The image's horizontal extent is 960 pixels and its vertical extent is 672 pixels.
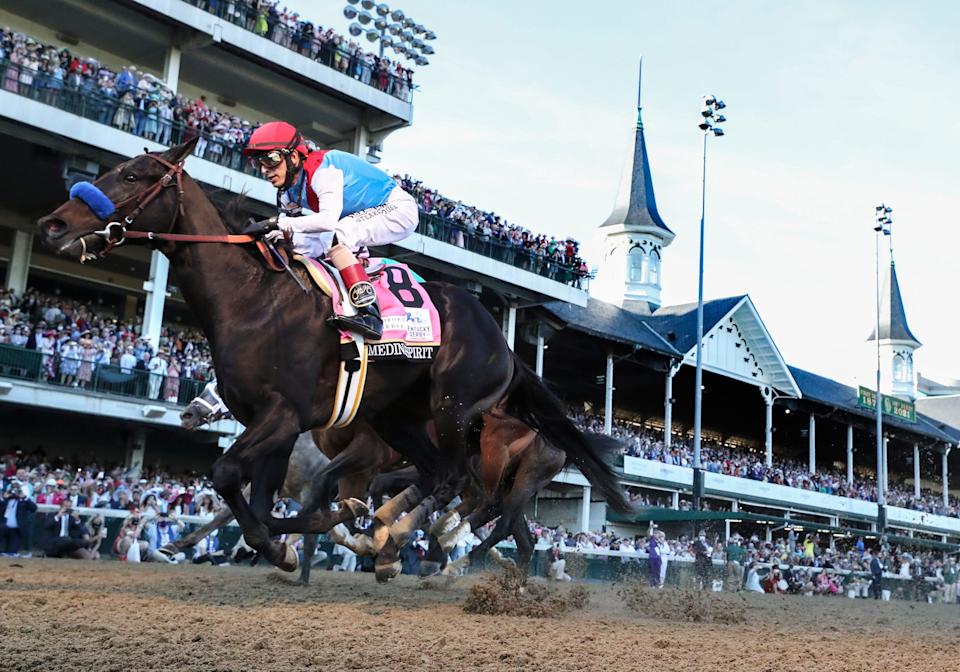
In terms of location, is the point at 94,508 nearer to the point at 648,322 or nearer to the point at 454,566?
the point at 454,566

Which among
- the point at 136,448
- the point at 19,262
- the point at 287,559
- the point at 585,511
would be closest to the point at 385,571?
the point at 287,559

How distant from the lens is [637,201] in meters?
48.8

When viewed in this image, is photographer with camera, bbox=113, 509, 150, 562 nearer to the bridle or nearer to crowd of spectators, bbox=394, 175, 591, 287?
the bridle

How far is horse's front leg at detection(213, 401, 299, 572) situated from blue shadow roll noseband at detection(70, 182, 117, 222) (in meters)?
1.49

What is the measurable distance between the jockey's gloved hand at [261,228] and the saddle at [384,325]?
0.86 ft

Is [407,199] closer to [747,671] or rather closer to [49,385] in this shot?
[747,671]

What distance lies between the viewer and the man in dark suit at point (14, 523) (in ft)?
42.7

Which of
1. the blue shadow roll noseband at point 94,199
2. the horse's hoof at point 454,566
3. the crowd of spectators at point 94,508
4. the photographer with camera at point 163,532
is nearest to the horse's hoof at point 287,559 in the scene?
the blue shadow roll noseband at point 94,199

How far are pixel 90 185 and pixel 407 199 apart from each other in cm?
205

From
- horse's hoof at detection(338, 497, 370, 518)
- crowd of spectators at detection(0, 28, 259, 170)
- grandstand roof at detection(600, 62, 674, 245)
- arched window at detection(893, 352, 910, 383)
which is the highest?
grandstand roof at detection(600, 62, 674, 245)

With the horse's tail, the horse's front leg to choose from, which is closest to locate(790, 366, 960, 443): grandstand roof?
the horse's tail

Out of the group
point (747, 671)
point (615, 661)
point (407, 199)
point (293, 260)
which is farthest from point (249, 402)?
point (747, 671)

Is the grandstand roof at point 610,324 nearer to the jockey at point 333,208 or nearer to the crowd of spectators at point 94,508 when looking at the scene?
the crowd of spectators at point 94,508

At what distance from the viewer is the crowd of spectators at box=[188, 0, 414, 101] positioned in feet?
72.2
